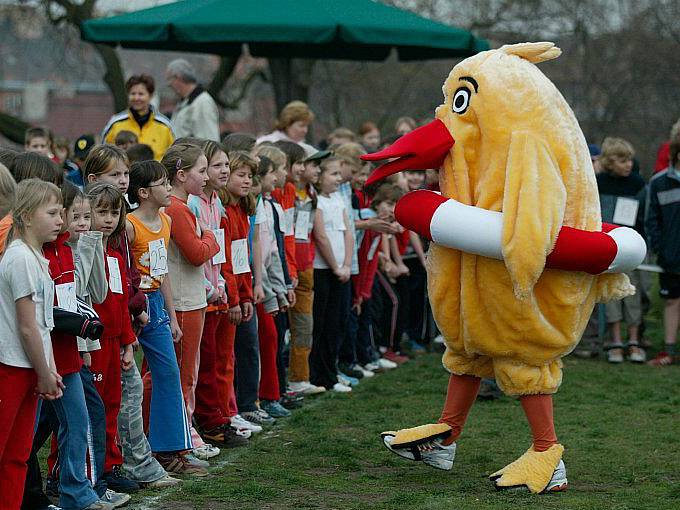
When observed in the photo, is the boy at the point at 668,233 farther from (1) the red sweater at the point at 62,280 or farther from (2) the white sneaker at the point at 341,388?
(1) the red sweater at the point at 62,280

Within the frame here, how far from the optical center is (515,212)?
5.55 m

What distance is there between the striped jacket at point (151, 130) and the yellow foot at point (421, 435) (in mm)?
4026

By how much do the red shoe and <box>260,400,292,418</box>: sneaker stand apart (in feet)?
9.49

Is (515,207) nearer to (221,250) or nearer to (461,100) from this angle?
(461,100)

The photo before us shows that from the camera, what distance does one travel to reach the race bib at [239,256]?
7.18 m

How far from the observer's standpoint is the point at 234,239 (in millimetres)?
7184

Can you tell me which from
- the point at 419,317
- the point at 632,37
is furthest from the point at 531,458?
the point at 632,37

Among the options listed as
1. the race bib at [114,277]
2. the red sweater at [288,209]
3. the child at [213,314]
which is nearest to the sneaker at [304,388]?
the red sweater at [288,209]

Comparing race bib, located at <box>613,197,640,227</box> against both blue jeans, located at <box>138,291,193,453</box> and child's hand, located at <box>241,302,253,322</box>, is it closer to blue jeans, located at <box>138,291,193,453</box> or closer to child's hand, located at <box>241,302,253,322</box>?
child's hand, located at <box>241,302,253,322</box>

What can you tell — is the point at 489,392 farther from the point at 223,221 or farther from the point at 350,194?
the point at 223,221

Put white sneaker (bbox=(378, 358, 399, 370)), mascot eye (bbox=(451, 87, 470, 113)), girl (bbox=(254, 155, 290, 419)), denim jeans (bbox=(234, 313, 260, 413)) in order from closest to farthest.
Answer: mascot eye (bbox=(451, 87, 470, 113)), denim jeans (bbox=(234, 313, 260, 413)), girl (bbox=(254, 155, 290, 419)), white sneaker (bbox=(378, 358, 399, 370))

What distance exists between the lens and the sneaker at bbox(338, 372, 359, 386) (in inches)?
372

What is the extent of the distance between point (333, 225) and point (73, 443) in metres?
4.14

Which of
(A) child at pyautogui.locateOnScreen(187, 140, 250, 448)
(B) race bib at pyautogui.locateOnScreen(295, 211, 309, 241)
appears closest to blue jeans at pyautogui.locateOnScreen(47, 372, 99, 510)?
(A) child at pyautogui.locateOnScreen(187, 140, 250, 448)
